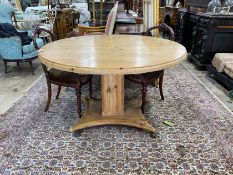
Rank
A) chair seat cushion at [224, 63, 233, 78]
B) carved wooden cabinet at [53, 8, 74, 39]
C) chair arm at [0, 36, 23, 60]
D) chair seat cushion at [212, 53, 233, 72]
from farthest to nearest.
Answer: carved wooden cabinet at [53, 8, 74, 39]
chair arm at [0, 36, 23, 60]
chair seat cushion at [212, 53, 233, 72]
chair seat cushion at [224, 63, 233, 78]

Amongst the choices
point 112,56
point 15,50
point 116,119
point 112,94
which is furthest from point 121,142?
point 15,50

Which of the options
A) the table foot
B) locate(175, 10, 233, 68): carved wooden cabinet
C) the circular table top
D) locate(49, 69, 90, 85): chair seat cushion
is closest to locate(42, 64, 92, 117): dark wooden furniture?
locate(49, 69, 90, 85): chair seat cushion

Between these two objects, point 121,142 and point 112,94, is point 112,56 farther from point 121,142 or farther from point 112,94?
point 121,142

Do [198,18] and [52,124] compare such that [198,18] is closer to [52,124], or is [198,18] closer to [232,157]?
[232,157]

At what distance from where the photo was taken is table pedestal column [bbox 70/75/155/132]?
78.2 inches

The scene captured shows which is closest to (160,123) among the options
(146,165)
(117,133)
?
(117,133)

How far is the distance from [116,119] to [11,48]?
2.18 metres

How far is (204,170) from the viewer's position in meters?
1.60

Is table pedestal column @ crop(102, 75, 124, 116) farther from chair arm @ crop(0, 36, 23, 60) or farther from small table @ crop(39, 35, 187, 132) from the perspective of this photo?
chair arm @ crop(0, 36, 23, 60)

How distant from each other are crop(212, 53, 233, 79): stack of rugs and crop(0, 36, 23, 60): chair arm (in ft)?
9.52

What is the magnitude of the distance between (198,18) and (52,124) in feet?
9.65

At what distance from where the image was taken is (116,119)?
2062mm

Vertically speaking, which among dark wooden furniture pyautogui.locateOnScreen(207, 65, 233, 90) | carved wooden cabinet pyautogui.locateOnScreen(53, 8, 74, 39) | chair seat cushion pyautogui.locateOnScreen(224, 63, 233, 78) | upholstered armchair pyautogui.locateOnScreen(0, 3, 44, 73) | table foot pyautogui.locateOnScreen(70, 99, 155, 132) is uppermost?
carved wooden cabinet pyautogui.locateOnScreen(53, 8, 74, 39)

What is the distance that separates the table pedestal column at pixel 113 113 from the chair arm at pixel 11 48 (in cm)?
180
